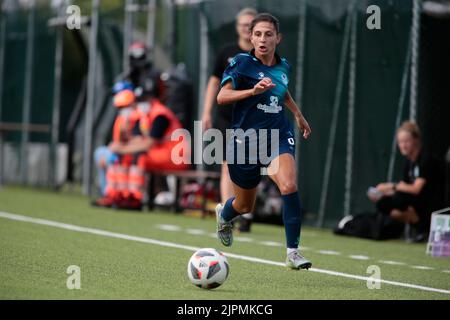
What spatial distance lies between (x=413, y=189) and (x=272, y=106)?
3.89m

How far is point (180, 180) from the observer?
1532 cm

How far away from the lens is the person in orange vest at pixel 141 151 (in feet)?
50.6

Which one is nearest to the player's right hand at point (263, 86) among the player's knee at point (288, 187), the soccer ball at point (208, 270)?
the player's knee at point (288, 187)

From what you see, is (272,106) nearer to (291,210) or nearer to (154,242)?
(291,210)

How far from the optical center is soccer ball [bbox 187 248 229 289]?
708 centimetres

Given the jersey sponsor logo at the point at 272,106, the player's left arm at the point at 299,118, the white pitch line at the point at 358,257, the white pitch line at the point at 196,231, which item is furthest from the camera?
the white pitch line at the point at 196,231

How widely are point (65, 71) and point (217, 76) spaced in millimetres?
9851

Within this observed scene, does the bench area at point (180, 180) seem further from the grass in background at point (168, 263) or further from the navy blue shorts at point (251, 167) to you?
the navy blue shorts at point (251, 167)

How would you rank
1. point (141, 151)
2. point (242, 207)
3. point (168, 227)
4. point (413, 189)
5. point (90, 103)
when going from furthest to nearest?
1. point (90, 103)
2. point (141, 151)
3. point (168, 227)
4. point (413, 189)
5. point (242, 207)

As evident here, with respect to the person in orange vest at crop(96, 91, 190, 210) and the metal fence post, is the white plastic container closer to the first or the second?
the person in orange vest at crop(96, 91, 190, 210)

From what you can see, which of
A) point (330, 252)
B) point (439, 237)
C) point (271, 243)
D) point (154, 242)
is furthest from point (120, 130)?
point (439, 237)

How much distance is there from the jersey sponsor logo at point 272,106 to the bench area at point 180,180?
5899 mm

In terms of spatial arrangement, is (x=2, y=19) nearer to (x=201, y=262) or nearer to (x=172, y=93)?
(x=172, y=93)
